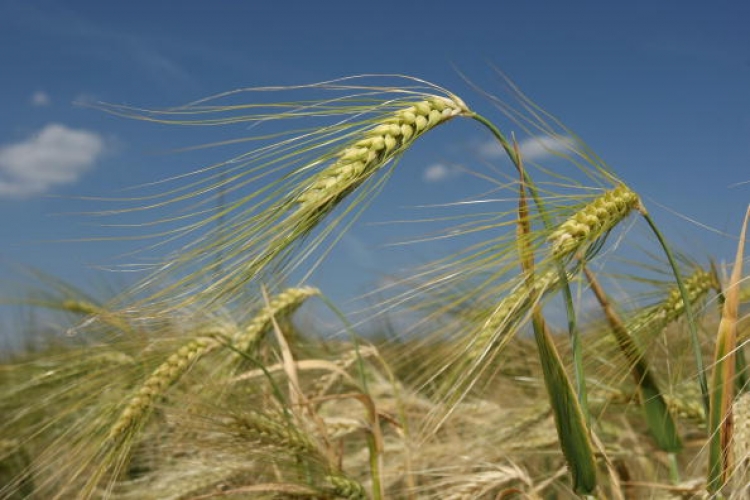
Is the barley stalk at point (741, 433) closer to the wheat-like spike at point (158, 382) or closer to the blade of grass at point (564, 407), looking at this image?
the blade of grass at point (564, 407)

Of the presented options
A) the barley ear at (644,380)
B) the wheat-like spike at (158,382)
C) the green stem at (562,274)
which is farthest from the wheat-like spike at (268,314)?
the green stem at (562,274)

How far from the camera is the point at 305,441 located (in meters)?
1.83

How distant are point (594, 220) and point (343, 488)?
0.75 meters

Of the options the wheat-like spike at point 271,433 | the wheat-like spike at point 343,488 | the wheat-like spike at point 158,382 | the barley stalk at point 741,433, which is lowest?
the wheat-like spike at point 343,488

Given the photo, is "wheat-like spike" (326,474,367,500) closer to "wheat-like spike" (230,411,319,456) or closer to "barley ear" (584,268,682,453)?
"wheat-like spike" (230,411,319,456)

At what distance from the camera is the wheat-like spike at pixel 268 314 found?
7.45 ft

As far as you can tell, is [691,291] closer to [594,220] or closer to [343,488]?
[594,220]

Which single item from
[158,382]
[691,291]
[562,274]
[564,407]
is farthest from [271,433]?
[691,291]

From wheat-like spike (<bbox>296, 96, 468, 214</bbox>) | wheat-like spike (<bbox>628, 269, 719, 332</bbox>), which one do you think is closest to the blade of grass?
wheat-like spike (<bbox>296, 96, 468, 214</bbox>)

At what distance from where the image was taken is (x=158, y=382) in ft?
6.70

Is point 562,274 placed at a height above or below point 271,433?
above

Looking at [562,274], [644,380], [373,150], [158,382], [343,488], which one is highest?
[373,150]

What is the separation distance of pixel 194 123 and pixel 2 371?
2412mm

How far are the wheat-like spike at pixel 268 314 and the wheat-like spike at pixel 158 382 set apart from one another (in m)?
0.10
